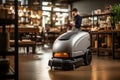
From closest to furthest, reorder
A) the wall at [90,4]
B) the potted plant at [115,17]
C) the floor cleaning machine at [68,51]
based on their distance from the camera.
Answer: the floor cleaning machine at [68,51] < the potted plant at [115,17] < the wall at [90,4]

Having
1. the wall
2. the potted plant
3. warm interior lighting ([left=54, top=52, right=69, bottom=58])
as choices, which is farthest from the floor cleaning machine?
the wall

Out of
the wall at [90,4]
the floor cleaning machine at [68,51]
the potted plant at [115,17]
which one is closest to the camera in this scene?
the floor cleaning machine at [68,51]

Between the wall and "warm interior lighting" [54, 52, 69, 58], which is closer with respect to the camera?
"warm interior lighting" [54, 52, 69, 58]

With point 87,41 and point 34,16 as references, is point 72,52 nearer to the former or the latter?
point 87,41

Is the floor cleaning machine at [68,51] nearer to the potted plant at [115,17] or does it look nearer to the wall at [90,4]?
the potted plant at [115,17]

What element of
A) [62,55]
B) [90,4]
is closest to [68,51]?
[62,55]

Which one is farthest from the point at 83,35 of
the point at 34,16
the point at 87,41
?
the point at 34,16

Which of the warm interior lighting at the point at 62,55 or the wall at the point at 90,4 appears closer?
the warm interior lighting at the point at 62,55

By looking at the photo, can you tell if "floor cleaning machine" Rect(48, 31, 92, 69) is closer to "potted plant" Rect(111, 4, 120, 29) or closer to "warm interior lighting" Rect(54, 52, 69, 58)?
"warm interior lighting" Rect(54, 52, 69, 58)

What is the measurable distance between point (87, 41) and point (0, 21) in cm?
361

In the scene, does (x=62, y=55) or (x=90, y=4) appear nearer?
(x=62, y=55)

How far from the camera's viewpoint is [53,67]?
6.57 m

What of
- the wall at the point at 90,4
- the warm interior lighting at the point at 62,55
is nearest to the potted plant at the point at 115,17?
the warm interior lighting at the point at 62,55

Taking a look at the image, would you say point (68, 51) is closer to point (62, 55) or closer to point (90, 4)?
point (62, 55)
